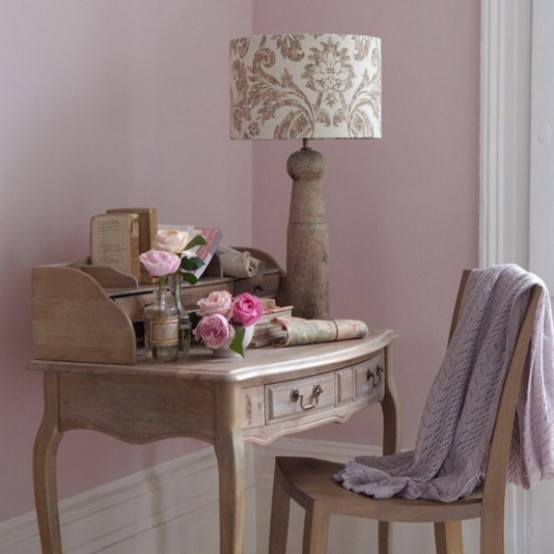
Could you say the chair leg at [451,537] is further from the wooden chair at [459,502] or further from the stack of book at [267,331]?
the stack of book at [267,331]

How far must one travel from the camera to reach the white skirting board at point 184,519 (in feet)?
9.30

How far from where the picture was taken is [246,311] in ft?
7.59

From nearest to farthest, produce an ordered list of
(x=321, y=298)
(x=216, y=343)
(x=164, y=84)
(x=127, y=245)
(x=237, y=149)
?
(x=216, y=343) → (x=127, y=245) → (x=321, y=298) → (x=164, y=84) → (x=237, y=149)

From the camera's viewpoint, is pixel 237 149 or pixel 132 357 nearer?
pixel 132 357

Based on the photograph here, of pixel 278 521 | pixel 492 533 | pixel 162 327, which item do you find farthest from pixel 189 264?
pixel 492 533

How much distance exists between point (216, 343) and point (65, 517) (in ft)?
2.53

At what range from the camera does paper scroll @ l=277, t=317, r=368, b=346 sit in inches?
99.3

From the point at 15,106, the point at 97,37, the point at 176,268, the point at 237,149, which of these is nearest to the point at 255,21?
the point at 237,149

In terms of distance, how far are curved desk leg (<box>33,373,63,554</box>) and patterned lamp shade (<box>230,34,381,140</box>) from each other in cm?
73

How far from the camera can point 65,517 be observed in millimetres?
2799

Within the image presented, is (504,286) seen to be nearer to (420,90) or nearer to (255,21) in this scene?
(420,90)

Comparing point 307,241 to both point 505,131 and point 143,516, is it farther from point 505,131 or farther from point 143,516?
point 143,516

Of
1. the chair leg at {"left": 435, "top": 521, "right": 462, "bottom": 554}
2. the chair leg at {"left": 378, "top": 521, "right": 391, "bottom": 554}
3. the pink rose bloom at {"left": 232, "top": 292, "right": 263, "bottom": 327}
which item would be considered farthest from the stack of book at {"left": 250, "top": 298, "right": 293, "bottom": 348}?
the chair leg at {"left": 378, "top": 521, "right": 391, "bottom": 554}

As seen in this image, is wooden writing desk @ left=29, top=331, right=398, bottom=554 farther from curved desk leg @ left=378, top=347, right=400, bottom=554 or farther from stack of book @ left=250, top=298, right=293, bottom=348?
curved desk leg @ left=378, top=347, right=400, bottom=554
